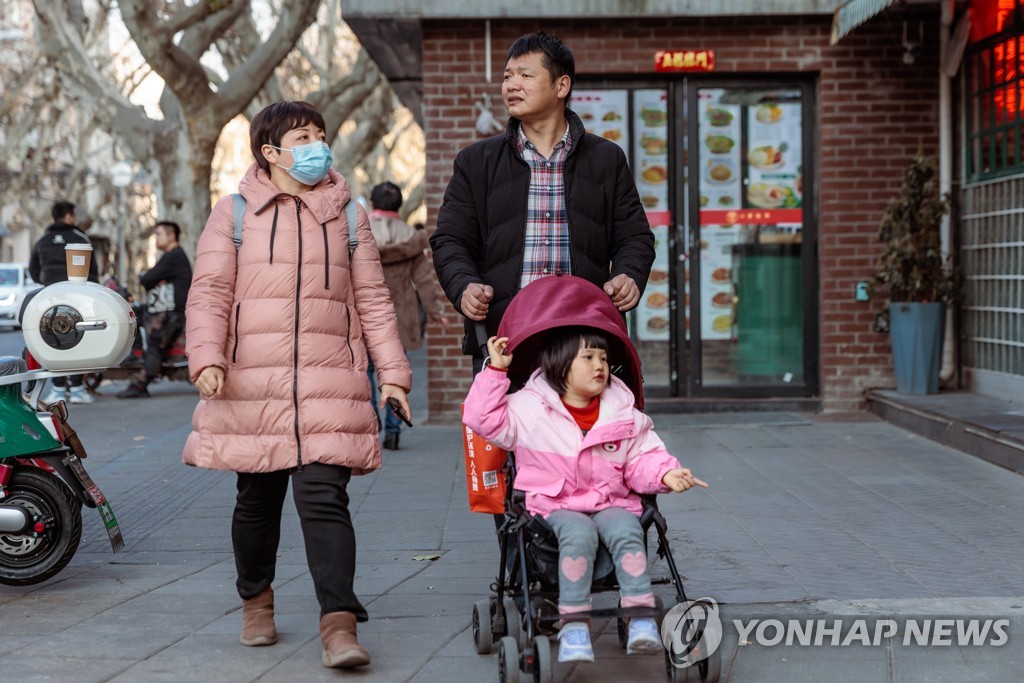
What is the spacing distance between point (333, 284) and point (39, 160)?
3420 cm

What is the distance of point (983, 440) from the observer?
8.73 m

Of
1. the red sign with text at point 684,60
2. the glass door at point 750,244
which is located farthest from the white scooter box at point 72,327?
the glass door at point 750,244

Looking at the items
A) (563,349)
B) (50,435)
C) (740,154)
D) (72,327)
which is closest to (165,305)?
(740,154)

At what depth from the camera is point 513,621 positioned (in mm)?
4461

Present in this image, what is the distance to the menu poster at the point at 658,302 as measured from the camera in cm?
1156

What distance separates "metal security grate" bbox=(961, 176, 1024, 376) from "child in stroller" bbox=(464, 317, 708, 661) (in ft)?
21.1

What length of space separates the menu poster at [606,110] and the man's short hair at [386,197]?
6.68 feet

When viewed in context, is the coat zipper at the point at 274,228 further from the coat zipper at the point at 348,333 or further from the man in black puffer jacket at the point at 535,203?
the man in black puffer jacket at the point at 535,203

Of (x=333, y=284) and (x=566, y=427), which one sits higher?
(x=333, y=284)

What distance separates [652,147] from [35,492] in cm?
693

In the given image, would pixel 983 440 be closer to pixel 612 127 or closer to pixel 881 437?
pixel 881 437

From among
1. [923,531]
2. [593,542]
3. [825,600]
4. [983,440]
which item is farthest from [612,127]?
[593,542]

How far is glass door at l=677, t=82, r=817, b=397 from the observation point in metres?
11.5

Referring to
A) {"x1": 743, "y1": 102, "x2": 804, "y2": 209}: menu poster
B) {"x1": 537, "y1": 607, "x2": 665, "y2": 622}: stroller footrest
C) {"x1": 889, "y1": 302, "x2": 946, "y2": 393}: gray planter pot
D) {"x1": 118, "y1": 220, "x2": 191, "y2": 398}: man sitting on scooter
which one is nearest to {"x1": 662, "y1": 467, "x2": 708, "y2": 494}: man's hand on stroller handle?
{"x1": 537, "y1": 607, "x2": 665, "y2": 622}: stroller footrest
